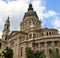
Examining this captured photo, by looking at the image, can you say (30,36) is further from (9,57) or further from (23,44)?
(9,57)

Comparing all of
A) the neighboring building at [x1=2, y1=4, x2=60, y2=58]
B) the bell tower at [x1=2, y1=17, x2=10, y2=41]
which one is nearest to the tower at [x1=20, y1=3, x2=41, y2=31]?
the neighboring building at [x1=2, y1=4, x2=60, y2=58]

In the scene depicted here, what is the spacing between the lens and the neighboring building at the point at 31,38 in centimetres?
4620

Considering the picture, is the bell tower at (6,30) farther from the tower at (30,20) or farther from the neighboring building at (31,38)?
the tower at (30,20)

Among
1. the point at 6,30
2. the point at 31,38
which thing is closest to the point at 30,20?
the point at 6,30

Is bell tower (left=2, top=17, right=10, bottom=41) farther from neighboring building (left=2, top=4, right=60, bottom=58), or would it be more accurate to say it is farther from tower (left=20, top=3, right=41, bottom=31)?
tower (left=20, top=3, right=41, bottom=31)

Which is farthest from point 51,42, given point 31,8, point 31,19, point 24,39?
point 31,8

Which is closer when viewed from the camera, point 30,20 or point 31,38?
point 31,38

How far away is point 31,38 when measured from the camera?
165 feet

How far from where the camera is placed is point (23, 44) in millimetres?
51688

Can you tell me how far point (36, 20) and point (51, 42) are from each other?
69.7ft

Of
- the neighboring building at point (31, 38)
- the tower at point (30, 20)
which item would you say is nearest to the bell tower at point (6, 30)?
the neighboring building at point (31, 38)

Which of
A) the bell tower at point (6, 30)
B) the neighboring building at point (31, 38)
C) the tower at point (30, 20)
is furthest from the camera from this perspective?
the tower at point (30, 20)

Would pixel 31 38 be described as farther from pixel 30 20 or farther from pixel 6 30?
pixel 6 30

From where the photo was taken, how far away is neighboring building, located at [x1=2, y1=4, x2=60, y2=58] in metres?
46.2
